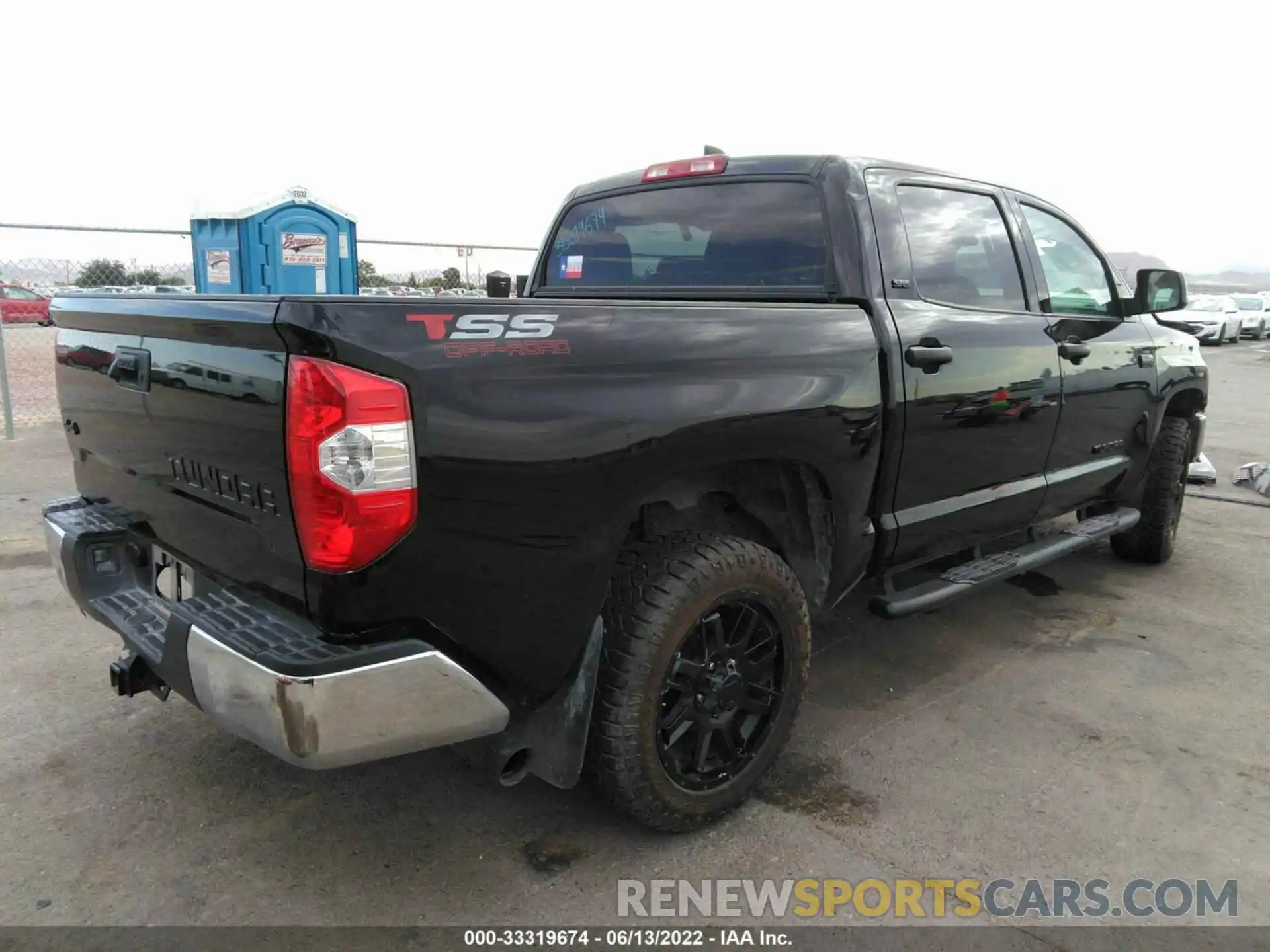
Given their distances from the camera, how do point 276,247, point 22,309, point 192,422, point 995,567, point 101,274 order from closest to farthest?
point 192,422
point 995,567
point 276,247
point 101,274
point 22,309

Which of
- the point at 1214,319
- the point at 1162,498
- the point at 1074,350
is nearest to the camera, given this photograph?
the point at 1074,350

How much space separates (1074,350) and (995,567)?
1031 millimetres

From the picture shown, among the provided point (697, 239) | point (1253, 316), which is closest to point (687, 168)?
point (697, 239)

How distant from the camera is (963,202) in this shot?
3.80 meters

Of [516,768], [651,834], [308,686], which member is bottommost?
[651,834]

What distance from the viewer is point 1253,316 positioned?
3244 cm

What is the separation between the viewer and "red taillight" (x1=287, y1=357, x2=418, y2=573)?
1938 millimetres

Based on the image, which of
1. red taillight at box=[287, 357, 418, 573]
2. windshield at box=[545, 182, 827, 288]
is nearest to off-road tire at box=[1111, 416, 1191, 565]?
windshield at box=[545, 182, 827, 288]

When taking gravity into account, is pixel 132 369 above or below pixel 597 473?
above

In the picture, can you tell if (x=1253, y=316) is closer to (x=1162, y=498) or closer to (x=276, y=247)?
(x=1162, y=498)

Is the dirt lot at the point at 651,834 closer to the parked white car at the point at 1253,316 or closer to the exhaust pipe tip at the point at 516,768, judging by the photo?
the exhaust pipe tip at the point at 516,768

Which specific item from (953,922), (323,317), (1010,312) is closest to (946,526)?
(1010,312)

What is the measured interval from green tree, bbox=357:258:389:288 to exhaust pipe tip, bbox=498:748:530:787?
33.8ft

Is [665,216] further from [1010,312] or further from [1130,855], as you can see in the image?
[1130,855]
